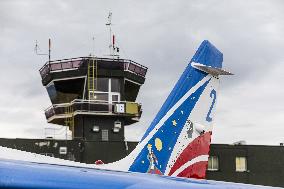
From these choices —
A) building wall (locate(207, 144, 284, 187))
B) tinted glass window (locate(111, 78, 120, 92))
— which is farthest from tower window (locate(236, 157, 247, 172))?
tinted glass window (locate(111, 78, 120, 92))

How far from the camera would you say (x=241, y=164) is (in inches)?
1764

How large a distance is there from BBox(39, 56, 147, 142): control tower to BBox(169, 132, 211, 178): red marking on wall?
32818mm

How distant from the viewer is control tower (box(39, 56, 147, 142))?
148 feet

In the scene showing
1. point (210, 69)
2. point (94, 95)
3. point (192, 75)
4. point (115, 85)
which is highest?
point (115, 85)

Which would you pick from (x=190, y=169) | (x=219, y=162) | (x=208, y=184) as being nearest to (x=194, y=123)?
(x=190, y=169)

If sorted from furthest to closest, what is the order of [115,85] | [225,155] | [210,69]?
[115,85] < [225,155] < [210,69]

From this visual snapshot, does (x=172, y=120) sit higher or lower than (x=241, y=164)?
higher

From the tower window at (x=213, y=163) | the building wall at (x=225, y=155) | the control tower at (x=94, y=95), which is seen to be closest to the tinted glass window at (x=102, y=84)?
the control tower at (x=94, y=95)

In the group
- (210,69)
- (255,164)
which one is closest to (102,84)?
(255,164)

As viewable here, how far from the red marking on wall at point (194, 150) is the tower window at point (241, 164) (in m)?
33.6

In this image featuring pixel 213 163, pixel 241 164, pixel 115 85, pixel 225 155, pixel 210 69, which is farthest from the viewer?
pixel 115 85

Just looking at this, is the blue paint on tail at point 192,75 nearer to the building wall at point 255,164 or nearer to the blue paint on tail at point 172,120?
the blue paint on tail at point 172,120

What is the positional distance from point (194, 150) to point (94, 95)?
3464 cm

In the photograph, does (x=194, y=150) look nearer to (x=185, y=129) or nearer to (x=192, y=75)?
(x=185, y=129)
